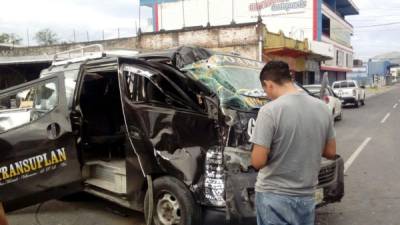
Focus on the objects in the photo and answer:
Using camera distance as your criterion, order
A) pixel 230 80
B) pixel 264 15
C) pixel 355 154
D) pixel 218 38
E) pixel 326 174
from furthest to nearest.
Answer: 1. pixel 264 15
2. pixel 218 38
3. pixel 355 154
4. pixel 230 80
5. pixel 326 174

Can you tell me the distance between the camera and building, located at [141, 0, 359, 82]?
4250cm

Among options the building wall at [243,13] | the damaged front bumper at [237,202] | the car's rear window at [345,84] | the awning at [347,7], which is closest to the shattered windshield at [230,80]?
the damaged front bumper at [237,202]

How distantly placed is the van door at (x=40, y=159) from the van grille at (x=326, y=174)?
107 inches

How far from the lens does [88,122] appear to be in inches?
260

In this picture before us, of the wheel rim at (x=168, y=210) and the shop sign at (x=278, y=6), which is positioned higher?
the shop sign at (x=278, y=6)

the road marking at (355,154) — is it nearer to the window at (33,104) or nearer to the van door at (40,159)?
the van door at (40,159)

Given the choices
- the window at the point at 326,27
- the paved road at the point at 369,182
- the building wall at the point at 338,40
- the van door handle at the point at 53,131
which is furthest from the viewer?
the window at the point at 326,27

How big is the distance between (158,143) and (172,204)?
655 mm

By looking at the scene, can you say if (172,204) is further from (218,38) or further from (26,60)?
(218,38)

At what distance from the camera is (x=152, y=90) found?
18.5 ft

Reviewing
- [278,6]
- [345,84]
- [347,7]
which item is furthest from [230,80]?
Result: [347,7]

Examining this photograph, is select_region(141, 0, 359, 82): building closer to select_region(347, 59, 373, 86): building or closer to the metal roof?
the metal roof

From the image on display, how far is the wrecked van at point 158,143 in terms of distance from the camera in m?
4.88

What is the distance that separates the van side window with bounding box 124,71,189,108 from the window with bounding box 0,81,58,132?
937 millimetres
